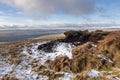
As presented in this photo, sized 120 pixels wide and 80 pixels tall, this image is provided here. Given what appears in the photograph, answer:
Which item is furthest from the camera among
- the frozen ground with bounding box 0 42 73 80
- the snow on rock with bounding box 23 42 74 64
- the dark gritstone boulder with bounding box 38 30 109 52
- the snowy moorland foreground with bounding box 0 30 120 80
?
the dark gritstone boulder with bounding box 38 30 109 52

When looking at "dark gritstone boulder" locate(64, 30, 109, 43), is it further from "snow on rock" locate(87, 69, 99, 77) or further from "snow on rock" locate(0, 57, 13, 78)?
"snow on rock" locate(0, 57, 13, 78)

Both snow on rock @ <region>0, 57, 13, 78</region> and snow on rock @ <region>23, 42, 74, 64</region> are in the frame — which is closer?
snow on rock @ <region>0, 57, 13, 78</region>

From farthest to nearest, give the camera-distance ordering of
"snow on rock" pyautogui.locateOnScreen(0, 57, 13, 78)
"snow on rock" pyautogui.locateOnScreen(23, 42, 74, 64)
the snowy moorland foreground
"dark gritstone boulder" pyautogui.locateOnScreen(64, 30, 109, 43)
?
"dark gritstone boulder" pyautogui.locateOnScreen(64, 30, 109, 43) → "snow on rock" pyautogui.locateOnScreen(23, 42, 74, 64) → "snow on rock" pyautogui.locateOnScreen(0, 57, 13, 78) → the snowy moorland foreground

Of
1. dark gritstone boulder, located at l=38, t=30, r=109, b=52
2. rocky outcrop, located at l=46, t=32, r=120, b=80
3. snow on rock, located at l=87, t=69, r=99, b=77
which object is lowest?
snow on rock, located at l=87, t=69, r=99, b=77

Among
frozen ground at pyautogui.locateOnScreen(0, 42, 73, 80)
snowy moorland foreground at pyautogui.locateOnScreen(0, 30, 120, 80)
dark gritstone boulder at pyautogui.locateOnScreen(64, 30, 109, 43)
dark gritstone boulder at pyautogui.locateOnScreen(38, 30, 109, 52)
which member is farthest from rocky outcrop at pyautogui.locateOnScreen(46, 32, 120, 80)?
dark gritstone boulder at pyautogui.locateOnScreen(64, 30, 109, 43)

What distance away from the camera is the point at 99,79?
25484 millimetres

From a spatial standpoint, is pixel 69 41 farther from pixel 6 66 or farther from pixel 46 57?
pixel 6 66

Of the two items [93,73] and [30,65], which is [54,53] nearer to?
[30,65]

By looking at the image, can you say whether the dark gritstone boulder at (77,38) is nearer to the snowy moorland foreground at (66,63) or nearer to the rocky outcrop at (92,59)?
the snowy moorland foreground at (66,63)

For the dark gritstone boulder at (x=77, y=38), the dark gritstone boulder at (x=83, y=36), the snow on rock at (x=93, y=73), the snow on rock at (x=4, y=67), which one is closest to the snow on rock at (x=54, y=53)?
the dark gritstone boulder at (x=77, y=38)

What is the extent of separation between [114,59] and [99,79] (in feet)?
22.7

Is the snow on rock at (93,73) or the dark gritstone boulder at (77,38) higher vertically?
the dark gritstone boulder at (77,38)

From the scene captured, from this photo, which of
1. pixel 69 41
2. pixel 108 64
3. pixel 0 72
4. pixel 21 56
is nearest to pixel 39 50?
pixel 21 56

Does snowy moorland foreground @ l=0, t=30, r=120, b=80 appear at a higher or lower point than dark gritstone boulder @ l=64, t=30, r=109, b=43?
lower
